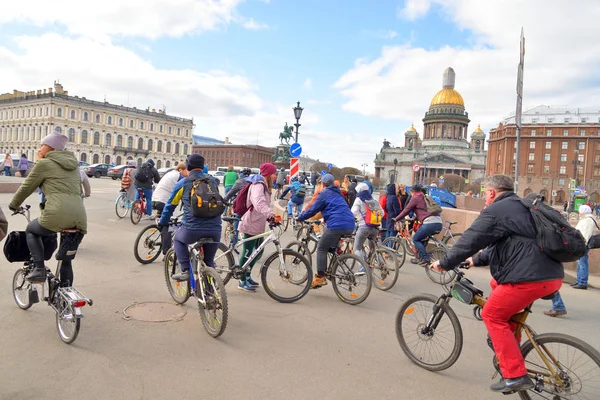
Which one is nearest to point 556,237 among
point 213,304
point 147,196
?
point 213,304

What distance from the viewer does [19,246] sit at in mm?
4840

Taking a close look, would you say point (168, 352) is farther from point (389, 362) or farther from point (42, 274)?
point (389, 362)

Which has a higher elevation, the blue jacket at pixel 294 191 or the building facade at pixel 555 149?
the building facade at pixel 555 149

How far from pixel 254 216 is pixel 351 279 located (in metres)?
1.66

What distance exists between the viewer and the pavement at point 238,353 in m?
3.87

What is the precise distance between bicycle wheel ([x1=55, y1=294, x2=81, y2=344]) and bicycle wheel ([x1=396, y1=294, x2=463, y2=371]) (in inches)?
125

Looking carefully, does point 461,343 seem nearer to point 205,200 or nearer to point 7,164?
point 205,200

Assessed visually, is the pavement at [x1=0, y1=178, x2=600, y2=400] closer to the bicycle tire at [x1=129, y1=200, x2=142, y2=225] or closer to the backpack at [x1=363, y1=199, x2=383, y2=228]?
the backpack at [x1=363, y1=199, x2=383, y2=228]

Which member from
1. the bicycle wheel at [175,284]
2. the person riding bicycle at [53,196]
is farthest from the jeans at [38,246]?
the bicycle wheel at [175,284]

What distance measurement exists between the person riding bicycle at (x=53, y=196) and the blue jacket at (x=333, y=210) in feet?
10.9

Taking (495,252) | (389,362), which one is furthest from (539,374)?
(389,362)

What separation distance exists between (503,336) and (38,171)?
4.47m

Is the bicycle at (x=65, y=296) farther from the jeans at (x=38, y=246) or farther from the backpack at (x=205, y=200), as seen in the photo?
the backpack at (x=205, y=200)

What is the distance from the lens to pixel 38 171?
181 inches
